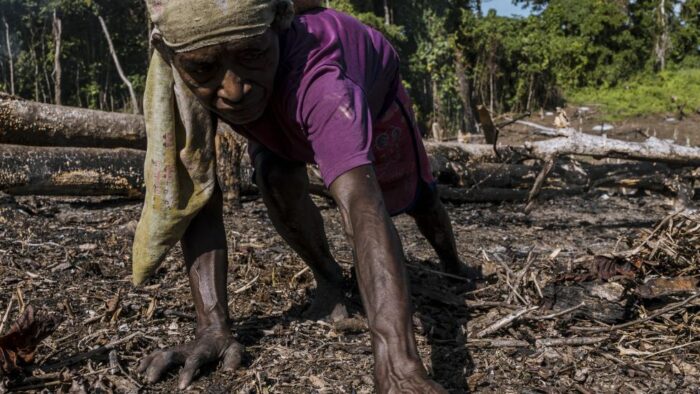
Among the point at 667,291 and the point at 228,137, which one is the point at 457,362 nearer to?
the point at 667,291

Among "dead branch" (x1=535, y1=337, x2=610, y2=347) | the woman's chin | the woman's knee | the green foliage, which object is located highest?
the woman's chin

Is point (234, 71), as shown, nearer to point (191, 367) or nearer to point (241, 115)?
point (241, 115)

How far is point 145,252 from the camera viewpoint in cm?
265

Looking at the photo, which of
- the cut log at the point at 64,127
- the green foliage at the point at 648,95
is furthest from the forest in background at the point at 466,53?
the cut log at the point at 64,127

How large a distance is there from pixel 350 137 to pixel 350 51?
1.54 feet

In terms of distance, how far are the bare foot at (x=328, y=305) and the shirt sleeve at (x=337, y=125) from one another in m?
1.13

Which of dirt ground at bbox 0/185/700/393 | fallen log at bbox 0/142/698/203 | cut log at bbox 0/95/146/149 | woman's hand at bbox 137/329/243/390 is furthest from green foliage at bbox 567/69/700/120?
woman's hand at bbox 137/329/243/390

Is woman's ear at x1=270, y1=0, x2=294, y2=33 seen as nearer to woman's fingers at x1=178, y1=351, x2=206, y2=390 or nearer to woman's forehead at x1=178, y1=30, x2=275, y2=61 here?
woman's forehead at x1=178, y1=30, x2=275, y2=61

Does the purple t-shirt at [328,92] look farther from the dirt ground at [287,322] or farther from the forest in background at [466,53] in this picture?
the forest in background at [466,53]

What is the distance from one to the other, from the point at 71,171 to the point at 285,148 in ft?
11.4

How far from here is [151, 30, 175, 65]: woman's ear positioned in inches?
84.5

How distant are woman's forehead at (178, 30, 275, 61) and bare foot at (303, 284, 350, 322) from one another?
1327mm

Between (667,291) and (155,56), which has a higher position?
(155,56)

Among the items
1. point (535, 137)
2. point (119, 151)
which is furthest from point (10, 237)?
point (535, 137)
